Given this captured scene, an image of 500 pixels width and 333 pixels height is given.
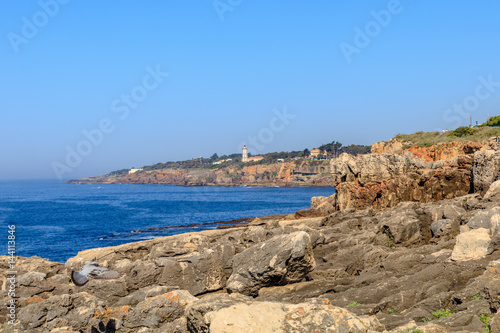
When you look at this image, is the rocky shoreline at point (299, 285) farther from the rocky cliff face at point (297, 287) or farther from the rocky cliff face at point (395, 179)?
the rocky cliff face at point (395, 179)

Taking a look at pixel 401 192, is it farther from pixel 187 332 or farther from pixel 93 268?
pixel 187 332

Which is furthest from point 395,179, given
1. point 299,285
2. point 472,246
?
point 299,285

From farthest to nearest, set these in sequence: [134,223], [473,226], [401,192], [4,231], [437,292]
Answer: [134,223], [4,231], [401,192], [473,226], [437,292]

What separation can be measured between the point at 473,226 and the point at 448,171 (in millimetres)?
24810

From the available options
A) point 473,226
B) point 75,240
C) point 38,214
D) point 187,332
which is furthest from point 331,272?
point 38,214

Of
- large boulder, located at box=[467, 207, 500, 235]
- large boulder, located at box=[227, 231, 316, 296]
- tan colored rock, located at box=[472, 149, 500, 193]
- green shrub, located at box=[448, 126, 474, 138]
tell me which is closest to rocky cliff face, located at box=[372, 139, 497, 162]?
green shrub, located at box=[448, 126, 474, 138]

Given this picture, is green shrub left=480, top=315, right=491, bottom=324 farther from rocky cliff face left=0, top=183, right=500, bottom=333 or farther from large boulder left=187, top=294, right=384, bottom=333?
large boulder left=187, top=294, right=384, bottom=333

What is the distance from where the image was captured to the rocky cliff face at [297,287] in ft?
29.6

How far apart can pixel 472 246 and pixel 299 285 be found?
20.1 feet

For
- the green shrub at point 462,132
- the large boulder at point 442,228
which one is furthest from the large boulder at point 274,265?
the green shrub at point 462,132

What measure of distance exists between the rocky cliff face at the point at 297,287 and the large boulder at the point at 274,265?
37 millimetres

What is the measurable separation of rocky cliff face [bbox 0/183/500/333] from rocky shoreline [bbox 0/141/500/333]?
35mm

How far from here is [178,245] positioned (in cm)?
2553

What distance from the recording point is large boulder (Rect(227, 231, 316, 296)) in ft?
53.7
